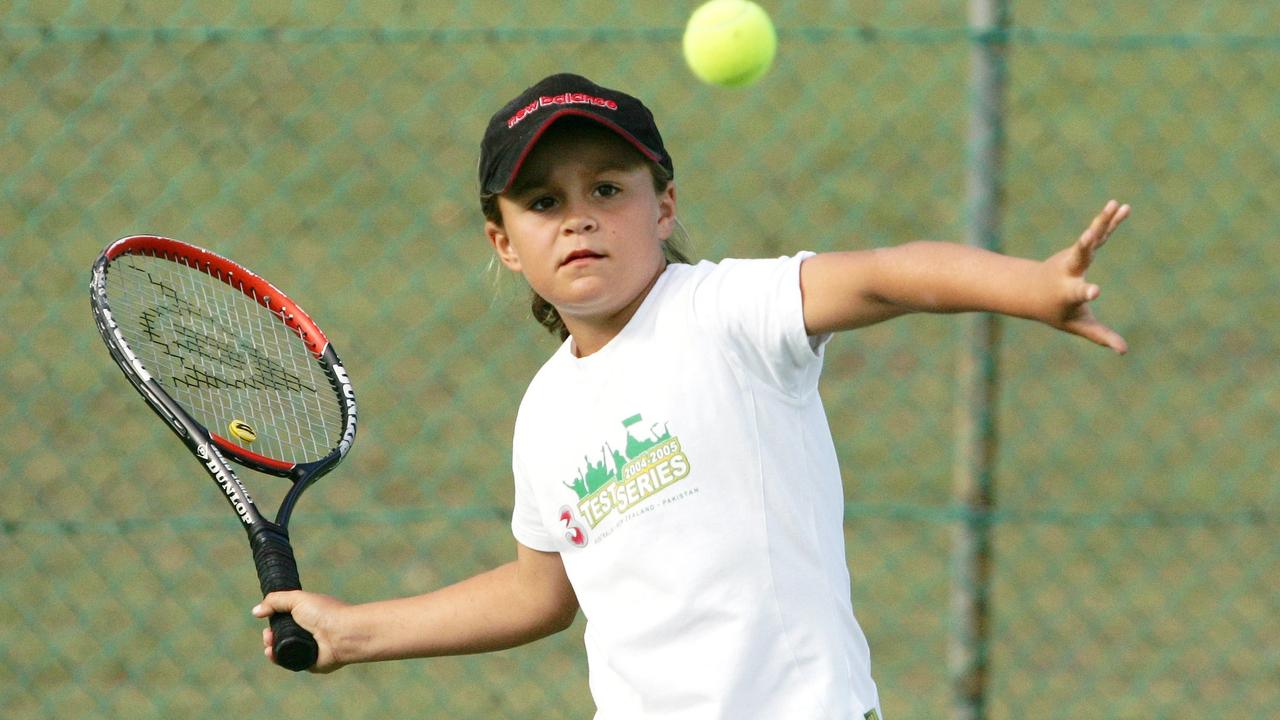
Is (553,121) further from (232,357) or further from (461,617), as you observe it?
(232,357)

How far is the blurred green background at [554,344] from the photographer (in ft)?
16.4

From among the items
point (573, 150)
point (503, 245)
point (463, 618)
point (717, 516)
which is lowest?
point (463, 618)

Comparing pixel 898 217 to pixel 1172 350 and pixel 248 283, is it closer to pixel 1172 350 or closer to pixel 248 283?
pixel 1172 350

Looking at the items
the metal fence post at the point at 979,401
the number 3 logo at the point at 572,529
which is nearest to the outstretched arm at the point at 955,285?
the number 3 logo at the point at 572,529

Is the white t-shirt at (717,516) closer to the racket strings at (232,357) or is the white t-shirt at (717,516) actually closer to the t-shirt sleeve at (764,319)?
the t-shirt sleeve at (764,319)

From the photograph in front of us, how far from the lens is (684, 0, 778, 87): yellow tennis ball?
337 centimetres

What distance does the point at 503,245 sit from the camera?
2.77 m

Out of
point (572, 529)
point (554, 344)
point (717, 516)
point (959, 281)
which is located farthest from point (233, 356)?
point (554, 344)

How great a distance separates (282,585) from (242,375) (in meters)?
0.64

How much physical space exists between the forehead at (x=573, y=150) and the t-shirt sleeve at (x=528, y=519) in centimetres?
46

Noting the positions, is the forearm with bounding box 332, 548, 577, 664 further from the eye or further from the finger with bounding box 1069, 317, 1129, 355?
the finger with bounding box 1069, 317, 1129, 355

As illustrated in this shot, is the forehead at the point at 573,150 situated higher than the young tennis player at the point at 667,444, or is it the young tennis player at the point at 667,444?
the forehead at the point at 573,150

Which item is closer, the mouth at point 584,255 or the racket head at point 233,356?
the mouth at point 584,255

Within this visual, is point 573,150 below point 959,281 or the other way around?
the other way around
